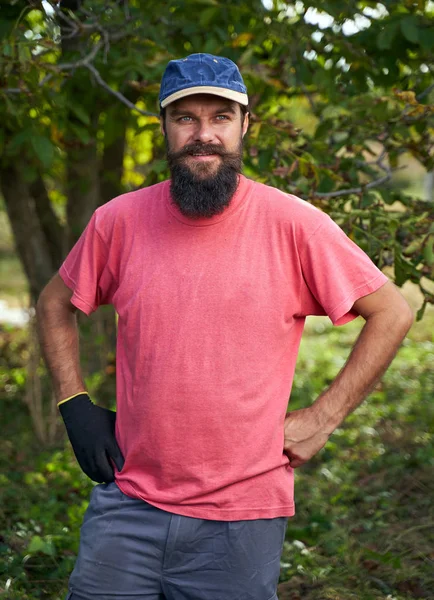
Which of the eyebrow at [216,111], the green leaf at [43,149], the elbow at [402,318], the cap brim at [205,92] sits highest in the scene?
the cap brim at [205,92]

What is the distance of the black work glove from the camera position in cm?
251

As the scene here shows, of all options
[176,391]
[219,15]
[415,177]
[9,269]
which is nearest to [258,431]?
[176,391]

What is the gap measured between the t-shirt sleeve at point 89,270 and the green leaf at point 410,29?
2.02m

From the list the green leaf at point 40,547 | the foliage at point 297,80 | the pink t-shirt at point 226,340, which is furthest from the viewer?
the green leaf at point 40,547

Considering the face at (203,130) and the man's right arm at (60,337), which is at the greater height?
the face at (203,130)

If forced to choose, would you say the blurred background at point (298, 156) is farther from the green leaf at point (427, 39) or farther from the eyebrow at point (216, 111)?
the eyebrow at point (216, 111)

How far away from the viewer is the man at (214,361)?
231cm

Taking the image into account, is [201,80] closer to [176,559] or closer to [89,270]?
[89,270]

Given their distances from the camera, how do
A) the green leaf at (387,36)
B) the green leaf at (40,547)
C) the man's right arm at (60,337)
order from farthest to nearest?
1. the green leaf at (387,36)
2. the green leaf at (40,547)
3. the man's right arm at (60,337)

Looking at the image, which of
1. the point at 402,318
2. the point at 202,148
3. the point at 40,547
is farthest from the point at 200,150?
the point at 40,547

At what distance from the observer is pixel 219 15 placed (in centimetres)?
445

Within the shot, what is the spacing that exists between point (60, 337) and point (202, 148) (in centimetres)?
83

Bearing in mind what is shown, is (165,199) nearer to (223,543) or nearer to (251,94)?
(223,543)

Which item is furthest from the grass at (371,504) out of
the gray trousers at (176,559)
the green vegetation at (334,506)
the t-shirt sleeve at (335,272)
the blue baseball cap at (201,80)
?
the blue baseball cap at (201,80)
